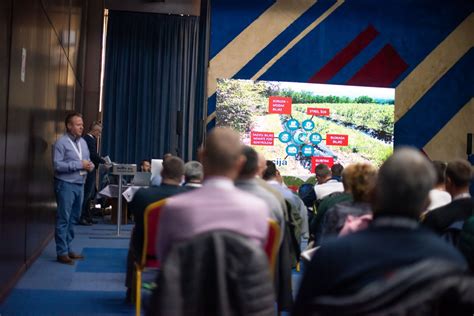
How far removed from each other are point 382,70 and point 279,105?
6.89 ft

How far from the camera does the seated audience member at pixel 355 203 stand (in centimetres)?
304

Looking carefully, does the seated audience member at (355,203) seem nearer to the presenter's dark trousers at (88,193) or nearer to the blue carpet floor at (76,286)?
the blue carpet floor at (76,286)

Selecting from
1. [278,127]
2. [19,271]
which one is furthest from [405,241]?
[278,127]

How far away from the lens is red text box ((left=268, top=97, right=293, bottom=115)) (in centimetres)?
1112

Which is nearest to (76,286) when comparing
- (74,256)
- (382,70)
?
(74,256)

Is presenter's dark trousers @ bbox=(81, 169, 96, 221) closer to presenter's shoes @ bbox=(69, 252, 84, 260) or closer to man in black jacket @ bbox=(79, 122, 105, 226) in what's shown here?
man in black jacket @ bbox=(79, 122, 105, 226)

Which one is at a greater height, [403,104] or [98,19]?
[98,19]

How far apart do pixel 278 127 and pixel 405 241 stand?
31.5 ft

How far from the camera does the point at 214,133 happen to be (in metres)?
2.01

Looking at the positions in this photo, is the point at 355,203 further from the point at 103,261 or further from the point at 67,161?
the point at 103,261

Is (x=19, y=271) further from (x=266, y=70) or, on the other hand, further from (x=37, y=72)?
(x=266, y=70)

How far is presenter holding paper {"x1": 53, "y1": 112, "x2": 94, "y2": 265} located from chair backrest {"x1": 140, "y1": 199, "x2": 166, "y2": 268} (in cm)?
269

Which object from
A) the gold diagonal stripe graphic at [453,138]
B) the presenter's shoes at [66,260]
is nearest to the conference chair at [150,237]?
the presenter's shoes at [66,260]

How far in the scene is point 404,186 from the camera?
1.58m
